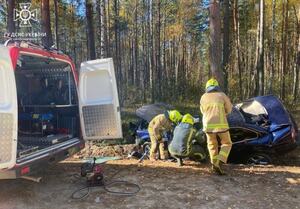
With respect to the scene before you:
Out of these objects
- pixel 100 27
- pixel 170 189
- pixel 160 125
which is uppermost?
pixel 100 27

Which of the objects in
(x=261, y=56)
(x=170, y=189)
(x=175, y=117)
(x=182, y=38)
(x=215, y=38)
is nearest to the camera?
(x=170, y=189)

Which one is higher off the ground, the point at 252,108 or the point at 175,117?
the point at 252,108

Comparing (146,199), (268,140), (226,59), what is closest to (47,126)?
(146,199)

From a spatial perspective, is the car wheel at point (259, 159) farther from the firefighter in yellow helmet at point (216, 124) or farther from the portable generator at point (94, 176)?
the portable generator at point (94, 176)

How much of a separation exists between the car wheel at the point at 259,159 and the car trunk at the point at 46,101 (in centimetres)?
371

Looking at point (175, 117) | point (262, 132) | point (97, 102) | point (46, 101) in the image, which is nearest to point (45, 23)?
point (46, 101)

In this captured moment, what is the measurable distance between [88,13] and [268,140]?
1078 centimetres

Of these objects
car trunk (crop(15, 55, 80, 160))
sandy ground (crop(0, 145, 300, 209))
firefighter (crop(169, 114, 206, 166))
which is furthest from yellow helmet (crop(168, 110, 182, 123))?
car trunk (crop(15, 55, 80, 160))

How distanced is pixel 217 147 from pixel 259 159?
1.39 m

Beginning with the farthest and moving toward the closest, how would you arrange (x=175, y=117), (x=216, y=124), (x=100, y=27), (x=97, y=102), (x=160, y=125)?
1. (x=100, y=27)
2. (x=160, y=125)
3. (x=175, y=117)
4. (x=216, y=124)
5. (x=97, y=102)

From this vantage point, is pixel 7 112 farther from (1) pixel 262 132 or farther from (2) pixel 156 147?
(1) pixel 262 132

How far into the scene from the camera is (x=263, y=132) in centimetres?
761

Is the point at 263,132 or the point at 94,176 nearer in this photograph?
the point at 94,176

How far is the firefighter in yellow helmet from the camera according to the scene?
6.77 meters
